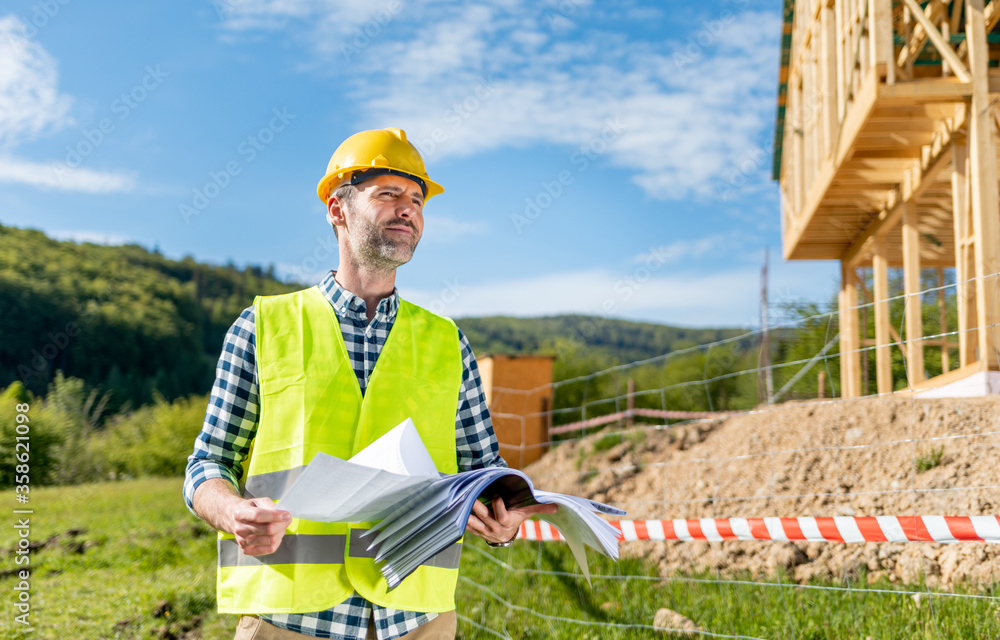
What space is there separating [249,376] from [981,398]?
6408 mm

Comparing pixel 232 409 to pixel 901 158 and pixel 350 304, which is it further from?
pixel 901 158

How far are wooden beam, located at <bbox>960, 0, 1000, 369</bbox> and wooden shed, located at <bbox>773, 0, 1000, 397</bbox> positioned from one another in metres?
0.01

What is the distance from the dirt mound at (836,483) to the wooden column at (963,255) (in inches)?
31.7

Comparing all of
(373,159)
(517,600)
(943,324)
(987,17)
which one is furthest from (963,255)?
(373,159)

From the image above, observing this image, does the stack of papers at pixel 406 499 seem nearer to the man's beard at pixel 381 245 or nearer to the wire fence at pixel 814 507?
the man's beard at pixel 381 245

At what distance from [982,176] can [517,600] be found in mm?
5786

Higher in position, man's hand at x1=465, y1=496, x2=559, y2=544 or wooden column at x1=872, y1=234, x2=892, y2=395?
wooden column at x1=872, y1=234, x2=892, y2=395

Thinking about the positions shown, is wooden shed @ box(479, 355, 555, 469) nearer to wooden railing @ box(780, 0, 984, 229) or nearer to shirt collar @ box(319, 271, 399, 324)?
wooden railing @ box(780, 0, 984, 229)

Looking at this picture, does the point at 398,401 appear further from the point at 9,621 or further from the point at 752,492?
the point at 752,492

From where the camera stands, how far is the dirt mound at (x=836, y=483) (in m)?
4.82

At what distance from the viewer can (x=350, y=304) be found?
1.93m

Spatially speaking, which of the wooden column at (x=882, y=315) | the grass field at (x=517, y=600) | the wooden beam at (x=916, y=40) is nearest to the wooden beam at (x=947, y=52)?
the wooden beam at (x=916, y=40)

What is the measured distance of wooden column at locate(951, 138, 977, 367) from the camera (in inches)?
268

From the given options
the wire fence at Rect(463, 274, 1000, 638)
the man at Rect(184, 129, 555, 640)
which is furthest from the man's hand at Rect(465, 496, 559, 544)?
the wire fence at Rect(463, 274, 1000, 638)
